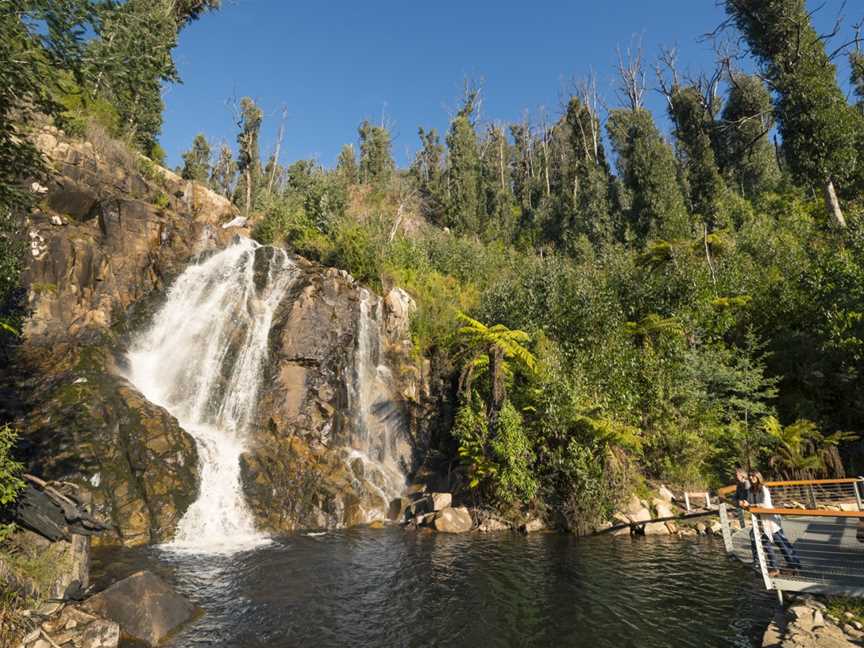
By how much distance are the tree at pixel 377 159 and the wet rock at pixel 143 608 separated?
162ft

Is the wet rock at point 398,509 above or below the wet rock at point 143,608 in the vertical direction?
above

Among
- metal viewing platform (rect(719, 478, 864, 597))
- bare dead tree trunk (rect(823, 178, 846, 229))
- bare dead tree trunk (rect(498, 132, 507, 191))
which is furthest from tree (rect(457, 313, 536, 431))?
bare dead tree trunk (rect(498, 132, 507, 191))

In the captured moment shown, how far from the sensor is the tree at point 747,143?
138 ft


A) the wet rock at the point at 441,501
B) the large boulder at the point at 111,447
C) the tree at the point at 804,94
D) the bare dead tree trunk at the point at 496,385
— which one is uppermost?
the tree at the point at 804,94

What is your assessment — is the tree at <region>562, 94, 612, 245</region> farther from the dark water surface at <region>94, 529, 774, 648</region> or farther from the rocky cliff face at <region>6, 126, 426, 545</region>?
the dark water surface at <region>94, 529, 774, 648</region>

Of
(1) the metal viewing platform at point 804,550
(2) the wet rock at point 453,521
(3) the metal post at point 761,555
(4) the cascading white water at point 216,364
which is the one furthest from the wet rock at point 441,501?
(3) the metal post at point 761,555

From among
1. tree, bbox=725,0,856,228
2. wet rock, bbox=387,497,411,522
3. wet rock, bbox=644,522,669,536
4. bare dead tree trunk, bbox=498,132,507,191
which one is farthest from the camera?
bare dead tree trunk, bbox=498,132,507,191

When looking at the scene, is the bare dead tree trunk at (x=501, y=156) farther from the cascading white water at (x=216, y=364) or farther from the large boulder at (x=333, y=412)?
the cascading white water at (x=216, y=364)

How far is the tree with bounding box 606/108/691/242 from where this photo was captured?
117 ft

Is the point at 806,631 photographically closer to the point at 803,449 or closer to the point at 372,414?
the point at 803,449

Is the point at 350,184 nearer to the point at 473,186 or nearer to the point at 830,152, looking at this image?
the point at 473,186

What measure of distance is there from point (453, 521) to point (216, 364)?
1297 centimetres

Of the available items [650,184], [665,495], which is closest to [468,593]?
[665,495]

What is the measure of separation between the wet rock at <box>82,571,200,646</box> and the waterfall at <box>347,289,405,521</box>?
32.7 ft
